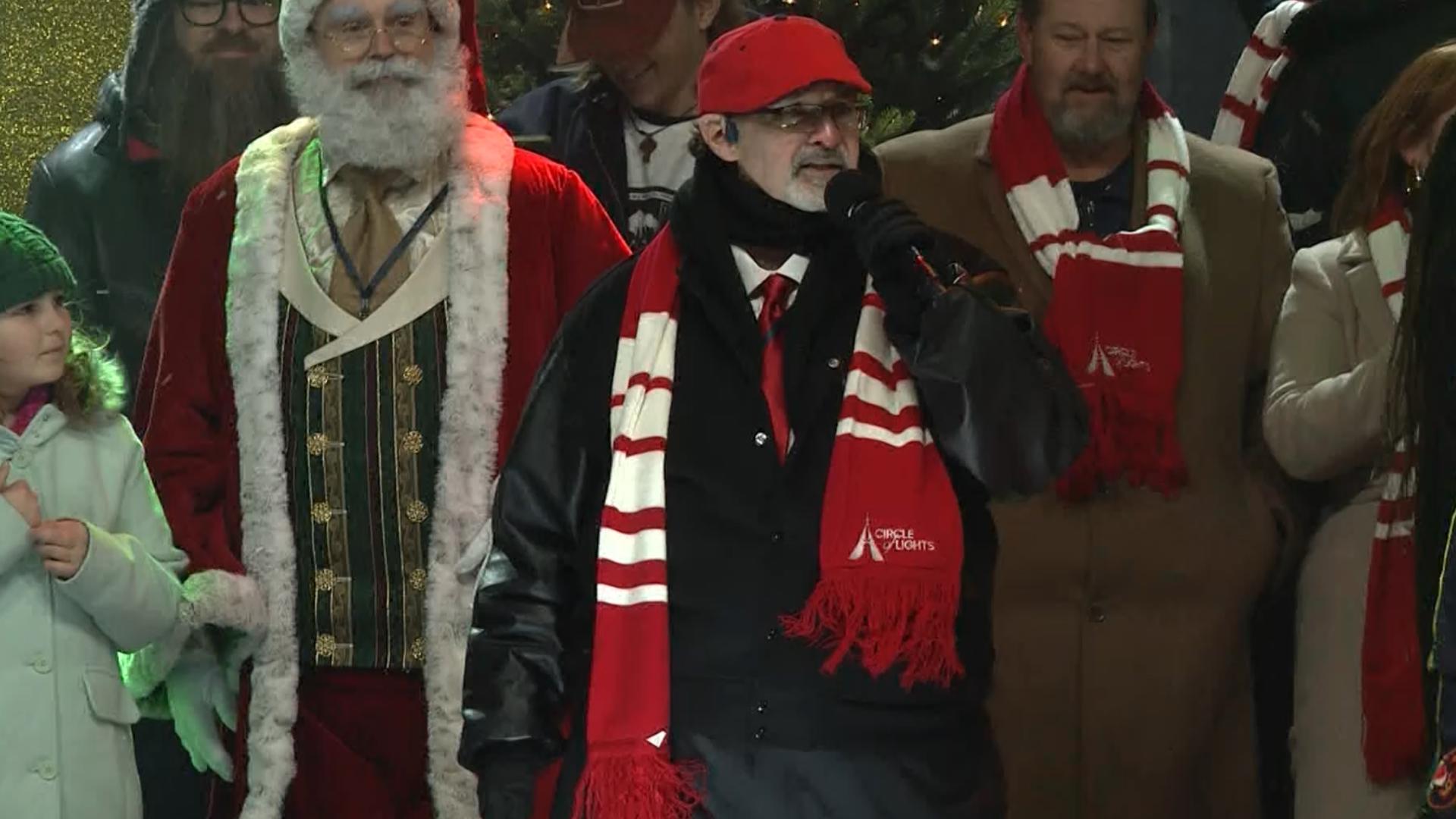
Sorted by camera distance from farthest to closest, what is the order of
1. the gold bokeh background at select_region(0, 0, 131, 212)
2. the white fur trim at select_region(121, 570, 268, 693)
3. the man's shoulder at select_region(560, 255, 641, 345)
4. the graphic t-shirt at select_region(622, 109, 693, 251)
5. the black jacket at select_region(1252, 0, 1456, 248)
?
the gold bokeh background at select_region(0, 0, 131, 212), the graphic t-shirt at select_region(622, 109, 693, 251), the black jacket at select_region(1252, 0, 1456, 248), the white fur trim at select_region(121, 570, 268, 693), the man's shoulder at select_region(560, 255, 641, 345)

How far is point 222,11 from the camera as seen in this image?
6371mm

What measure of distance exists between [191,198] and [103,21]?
7.19 ft

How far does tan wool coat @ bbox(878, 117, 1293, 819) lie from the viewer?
533cm

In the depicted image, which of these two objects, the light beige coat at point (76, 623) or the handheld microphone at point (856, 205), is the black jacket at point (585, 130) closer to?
the light beige coat at point (76, 623)

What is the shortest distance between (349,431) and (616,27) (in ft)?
5.02

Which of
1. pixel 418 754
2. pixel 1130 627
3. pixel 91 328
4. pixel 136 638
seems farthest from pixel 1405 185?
pixel 91 328

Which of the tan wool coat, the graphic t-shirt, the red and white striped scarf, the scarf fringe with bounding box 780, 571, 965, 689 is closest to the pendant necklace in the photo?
the graphic t-shirt

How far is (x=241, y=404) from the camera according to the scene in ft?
16.4

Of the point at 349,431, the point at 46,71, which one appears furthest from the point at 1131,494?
the point at 46,71

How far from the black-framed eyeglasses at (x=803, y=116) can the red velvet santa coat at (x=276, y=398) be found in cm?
109

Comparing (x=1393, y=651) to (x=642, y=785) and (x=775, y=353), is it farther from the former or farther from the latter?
(x=642, y=785)

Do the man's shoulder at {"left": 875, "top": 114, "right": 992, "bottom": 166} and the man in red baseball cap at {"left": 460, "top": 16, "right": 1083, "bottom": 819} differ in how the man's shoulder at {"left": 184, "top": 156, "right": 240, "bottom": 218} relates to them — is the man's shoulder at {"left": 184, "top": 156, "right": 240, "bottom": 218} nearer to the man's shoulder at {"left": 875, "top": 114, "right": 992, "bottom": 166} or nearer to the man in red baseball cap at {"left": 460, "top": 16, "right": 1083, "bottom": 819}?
Answer: the man in red baseball cap at {"left": 460, "top": 16, "right": 1083, "bottom": 819}

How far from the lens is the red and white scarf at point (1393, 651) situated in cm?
471

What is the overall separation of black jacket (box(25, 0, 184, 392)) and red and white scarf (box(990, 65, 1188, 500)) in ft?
6.76
